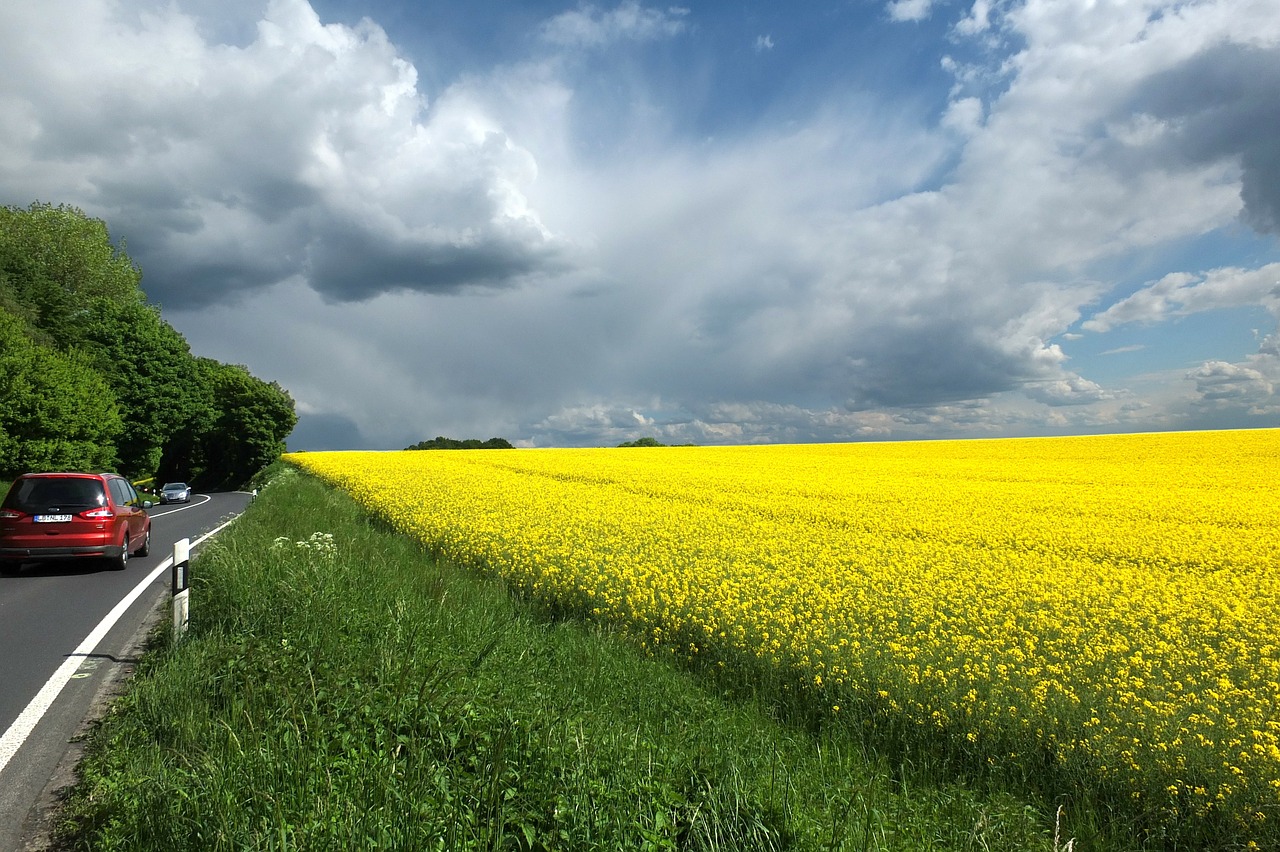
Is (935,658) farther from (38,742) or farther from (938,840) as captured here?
(38,742)

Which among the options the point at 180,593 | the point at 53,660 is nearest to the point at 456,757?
the point at 180,593

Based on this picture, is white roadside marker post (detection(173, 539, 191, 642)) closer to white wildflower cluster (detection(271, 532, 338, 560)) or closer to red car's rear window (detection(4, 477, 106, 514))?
white wildflower cluster (detection(271, 532, 338, 560))

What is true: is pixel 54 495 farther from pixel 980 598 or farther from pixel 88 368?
pixel 88 368

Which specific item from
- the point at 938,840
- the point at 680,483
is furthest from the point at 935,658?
the point at 680,483

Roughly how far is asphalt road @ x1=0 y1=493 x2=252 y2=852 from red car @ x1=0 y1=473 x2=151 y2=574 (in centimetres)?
39

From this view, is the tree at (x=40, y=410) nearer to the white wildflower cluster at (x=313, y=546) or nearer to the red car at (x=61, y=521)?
the red car at (x=61, y=521)

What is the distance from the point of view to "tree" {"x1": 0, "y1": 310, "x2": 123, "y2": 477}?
27.1 m

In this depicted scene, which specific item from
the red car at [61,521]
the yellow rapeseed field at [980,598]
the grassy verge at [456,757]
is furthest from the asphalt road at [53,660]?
the yellow rapeseed field at [980,598]

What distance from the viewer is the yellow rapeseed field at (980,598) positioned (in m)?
4.96

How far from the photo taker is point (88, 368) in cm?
3453

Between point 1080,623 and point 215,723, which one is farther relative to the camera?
point 1080,623

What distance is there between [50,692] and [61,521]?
692 cm

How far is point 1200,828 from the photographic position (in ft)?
14.1

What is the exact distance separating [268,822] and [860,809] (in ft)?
9.13
